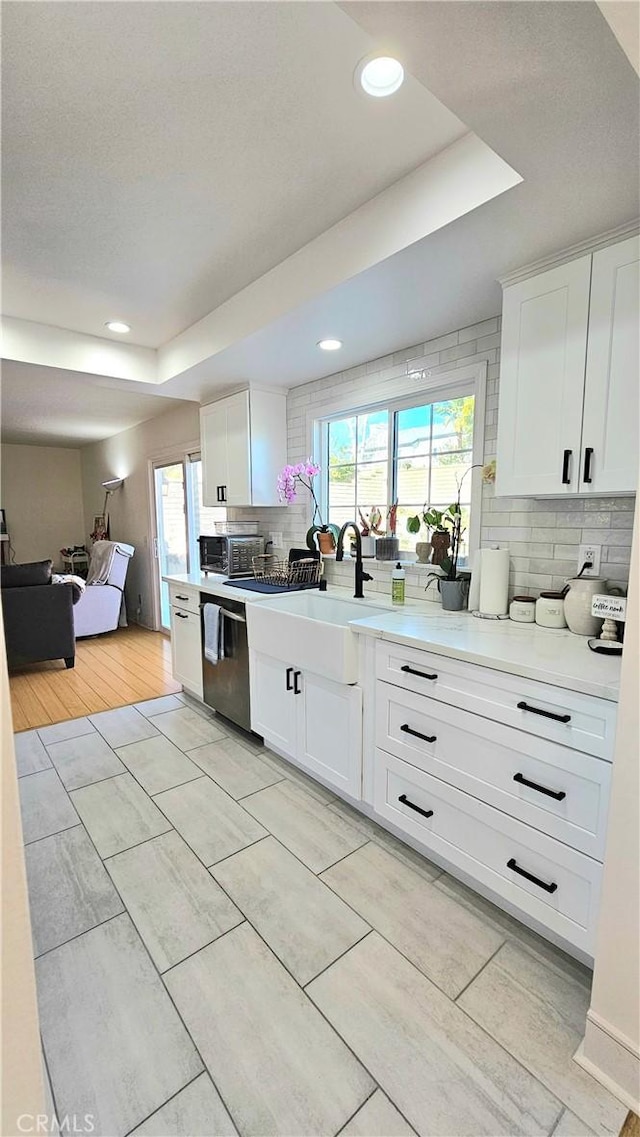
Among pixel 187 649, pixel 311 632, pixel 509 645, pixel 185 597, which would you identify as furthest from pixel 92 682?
pixel 509 645

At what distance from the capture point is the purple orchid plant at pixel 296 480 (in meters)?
3.05

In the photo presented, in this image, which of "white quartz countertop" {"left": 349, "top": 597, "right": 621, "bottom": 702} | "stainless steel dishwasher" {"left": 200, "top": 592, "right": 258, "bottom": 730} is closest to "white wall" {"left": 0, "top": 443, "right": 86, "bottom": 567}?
"stainless steel dishwasher" {"left": 200, "top": 592, "right": 258, "bottom": 730}

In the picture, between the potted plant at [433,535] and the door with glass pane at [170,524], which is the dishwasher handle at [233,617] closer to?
the potted plant at [433,535]

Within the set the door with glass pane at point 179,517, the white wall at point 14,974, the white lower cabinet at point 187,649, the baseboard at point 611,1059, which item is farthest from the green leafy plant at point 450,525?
the door with glass pane at point 179,517

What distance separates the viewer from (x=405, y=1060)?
1191 mm

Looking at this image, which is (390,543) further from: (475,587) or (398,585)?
(475,587)

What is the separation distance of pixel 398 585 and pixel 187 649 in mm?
1730

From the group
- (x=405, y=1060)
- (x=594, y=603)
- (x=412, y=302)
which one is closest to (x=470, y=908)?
(x=405, y=1060)

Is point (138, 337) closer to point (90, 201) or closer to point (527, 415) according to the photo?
point (90, 201)

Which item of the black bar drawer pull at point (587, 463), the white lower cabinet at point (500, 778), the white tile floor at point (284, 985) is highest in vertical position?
the black bar drawer pull at point (587, 463)

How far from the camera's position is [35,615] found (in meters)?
4.12

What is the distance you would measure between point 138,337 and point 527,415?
259cm

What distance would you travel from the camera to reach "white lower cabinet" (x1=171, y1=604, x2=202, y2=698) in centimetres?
325

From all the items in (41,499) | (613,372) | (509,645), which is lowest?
(509,645)
